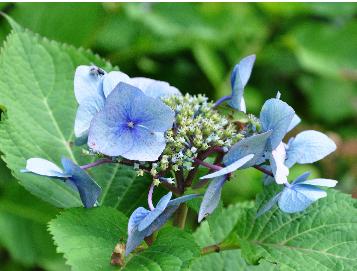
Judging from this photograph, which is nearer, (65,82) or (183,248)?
(183,248)

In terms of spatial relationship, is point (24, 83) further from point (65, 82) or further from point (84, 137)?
point (84, 137)

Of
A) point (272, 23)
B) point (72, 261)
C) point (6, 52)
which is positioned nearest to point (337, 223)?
point (72, 261)

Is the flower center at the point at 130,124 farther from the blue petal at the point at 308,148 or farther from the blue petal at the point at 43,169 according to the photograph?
the blue petal at the point at 308,148

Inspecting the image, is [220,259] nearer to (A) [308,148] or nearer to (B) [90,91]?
(A) [308,148]

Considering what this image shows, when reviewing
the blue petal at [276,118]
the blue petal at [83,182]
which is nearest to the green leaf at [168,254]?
the blue petal at [83,182]

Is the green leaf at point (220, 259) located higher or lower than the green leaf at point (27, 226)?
lower

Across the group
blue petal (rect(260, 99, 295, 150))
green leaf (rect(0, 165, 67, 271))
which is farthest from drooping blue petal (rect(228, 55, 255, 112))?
green leaf (rect(0, 165, 67, 271))
